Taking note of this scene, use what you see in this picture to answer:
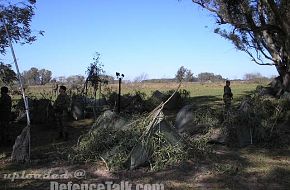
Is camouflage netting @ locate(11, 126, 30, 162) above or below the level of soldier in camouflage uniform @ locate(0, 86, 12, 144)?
below

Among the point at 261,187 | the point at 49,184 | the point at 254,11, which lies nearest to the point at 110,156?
the point at 49,184

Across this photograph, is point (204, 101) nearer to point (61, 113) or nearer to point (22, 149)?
point (61, 113)

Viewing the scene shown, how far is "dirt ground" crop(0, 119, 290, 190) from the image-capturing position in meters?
8.03

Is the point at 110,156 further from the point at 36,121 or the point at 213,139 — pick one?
the point at 36,121

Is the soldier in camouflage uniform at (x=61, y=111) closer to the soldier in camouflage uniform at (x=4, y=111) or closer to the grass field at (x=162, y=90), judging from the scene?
the soldier in camouflage uniform at (x=4, y=111)

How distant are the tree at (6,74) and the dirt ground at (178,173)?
18.2 ft

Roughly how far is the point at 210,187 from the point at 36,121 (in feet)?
35.2

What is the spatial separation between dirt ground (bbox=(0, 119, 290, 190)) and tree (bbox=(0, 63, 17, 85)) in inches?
218

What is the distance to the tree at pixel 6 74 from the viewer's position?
1548cm

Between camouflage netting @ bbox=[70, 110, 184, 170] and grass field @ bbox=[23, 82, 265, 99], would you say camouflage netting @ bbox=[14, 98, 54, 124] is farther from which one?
camouflage netting @ bbox=[70, 110, 184, 170]

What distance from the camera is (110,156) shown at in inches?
364

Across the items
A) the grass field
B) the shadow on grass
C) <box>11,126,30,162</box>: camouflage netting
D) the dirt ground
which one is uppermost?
the grass field

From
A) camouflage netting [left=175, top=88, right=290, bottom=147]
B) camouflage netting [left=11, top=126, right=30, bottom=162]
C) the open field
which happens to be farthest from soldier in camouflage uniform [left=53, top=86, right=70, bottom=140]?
camouflage netting [left=175, top=88, right=290, bottom=147]

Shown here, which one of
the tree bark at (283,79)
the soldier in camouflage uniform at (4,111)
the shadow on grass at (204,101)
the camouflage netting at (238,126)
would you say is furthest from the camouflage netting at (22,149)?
the tree bark at (283,79)
